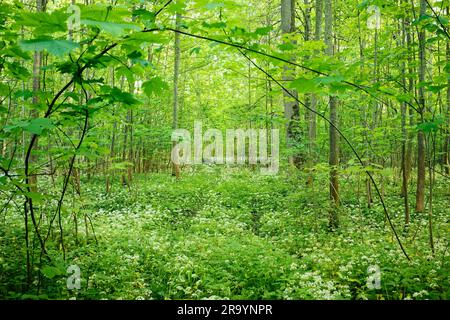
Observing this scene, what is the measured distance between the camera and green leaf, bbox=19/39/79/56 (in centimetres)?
134

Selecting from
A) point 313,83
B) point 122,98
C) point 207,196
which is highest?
point 313,83

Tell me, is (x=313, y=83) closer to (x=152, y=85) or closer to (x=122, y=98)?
(x=152, y=85)

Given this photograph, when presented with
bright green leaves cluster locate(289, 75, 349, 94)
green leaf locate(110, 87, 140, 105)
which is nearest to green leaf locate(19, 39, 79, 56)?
green leaf locate(110, 87, 140, 105)

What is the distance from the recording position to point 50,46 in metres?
1.38

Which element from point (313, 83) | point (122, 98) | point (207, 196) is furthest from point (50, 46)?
point (207, 196)

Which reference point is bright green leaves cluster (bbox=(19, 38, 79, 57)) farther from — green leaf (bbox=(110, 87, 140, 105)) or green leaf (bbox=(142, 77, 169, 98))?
green leaf (bbox=(142, 77, 169, 98))

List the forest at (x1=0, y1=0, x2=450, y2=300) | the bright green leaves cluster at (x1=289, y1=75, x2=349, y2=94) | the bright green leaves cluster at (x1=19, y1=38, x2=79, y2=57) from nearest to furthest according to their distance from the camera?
the bright green leaves cluster at (x1=19, y1=38, x2=79, y2=57)
the bright green leaves cluster at (x1=289, y1=75, x2=349, y2=94)
the forest at (x1=0, y1=0, x2=450, y2=300)

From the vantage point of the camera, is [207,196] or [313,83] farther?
[207,196]

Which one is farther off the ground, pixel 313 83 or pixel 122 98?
pixel 313 83

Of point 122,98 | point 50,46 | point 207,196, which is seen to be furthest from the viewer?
point 207,196

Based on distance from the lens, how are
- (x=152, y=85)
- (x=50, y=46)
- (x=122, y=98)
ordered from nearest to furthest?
1. (x=50, y=46)
2. (x=122, y=98)
3. (x=152, y=85)

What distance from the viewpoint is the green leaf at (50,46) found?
52.6 inches
